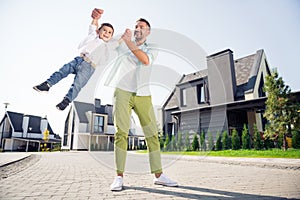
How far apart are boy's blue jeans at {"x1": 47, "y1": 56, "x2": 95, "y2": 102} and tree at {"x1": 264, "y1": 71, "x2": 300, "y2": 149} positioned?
24.8ft

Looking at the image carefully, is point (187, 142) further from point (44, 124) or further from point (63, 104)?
point (44, 124)

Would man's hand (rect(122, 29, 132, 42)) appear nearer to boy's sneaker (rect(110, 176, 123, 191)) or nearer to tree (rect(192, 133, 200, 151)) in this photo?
boy's sneaker (rect(110, 176, 123, 191))

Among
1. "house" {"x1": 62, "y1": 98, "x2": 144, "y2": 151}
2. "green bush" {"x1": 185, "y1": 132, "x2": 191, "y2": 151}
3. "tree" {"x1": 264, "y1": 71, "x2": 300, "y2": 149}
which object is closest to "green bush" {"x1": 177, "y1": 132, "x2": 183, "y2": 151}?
"green bush" {"x1": 185, "y1": 132, "x2": 191, "y2": 151}

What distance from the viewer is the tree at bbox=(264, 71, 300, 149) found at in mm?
7574

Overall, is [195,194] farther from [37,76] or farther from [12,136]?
[12,136]

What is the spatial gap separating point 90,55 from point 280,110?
775 centimetres

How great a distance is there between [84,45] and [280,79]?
806 centimetres

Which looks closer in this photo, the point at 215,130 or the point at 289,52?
the point at 289,52

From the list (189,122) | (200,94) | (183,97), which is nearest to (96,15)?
(189,122)

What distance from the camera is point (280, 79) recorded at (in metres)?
8.13

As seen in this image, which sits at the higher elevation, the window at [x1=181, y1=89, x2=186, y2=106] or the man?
the window at [x1=181, y1=89, x2=186, y2=106]

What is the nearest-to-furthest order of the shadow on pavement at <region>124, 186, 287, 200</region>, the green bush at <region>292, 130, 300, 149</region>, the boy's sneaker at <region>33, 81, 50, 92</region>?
the shadow on pavement at <region>124, 186, 287, 200</region> → the boy's sneaker at <region>33, 81, 50, 92</region> → the green bush at <region>292, 130, 300, 149</region>

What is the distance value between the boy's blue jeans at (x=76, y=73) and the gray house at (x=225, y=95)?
8470mm

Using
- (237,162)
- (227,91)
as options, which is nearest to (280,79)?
(227,91)
